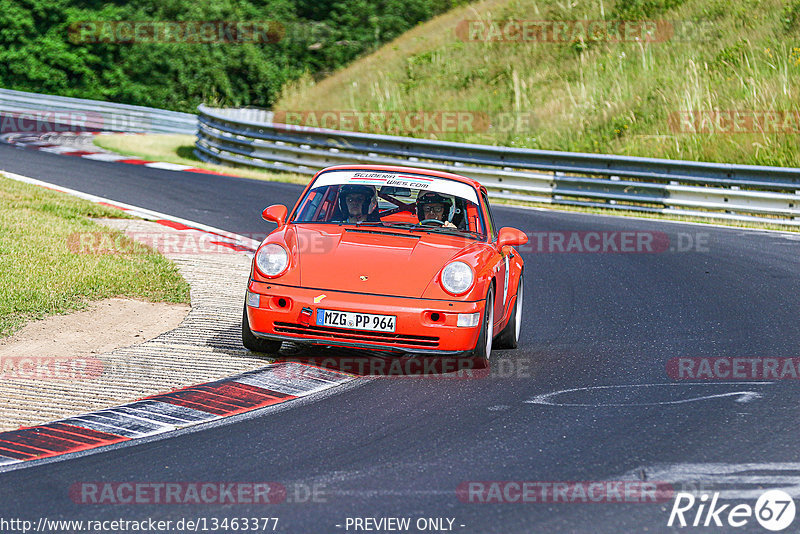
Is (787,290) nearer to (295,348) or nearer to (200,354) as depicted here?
(295,348)

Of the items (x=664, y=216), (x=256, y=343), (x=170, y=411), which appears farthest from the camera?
(x=664, y=216)

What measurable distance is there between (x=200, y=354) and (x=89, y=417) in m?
1.65

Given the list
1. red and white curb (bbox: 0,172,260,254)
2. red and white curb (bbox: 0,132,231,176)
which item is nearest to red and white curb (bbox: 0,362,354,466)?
red and white curb (bbox: 0,172,260,254)

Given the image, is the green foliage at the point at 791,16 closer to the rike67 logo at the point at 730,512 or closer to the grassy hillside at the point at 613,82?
the grassy hillside at the point at 613,82

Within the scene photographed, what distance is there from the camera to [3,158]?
20688 mm

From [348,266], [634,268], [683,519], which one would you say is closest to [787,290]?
[634,268]

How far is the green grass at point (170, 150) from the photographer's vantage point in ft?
70.6

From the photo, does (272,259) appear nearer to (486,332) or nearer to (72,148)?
(486,332)

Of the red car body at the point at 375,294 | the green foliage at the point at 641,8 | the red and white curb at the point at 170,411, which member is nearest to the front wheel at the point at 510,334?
the red car body at the point at 375,294

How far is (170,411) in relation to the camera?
6309 millimetres

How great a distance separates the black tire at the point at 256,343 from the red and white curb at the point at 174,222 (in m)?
4.82

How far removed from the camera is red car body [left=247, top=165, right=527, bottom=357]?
7227 millimetres

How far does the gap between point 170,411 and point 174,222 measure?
336 inches

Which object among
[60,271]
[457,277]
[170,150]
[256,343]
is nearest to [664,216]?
[60,271]
